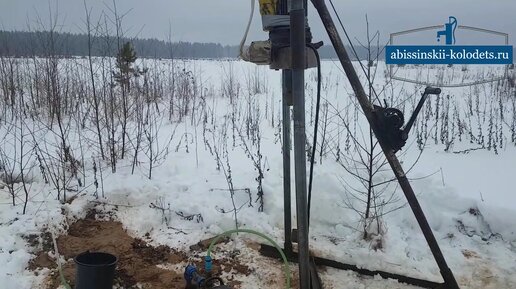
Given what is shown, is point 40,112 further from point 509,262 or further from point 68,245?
point 509,262

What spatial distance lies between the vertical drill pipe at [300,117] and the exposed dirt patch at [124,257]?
0.62 metres

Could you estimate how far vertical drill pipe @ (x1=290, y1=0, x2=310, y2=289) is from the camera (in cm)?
194

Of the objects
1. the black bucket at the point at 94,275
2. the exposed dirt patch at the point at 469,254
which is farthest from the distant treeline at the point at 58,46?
the black bucket at the point at 94,275

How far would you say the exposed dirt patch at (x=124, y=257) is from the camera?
8.38 feet

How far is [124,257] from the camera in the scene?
2.79 metres

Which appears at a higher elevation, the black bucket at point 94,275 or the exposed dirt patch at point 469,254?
the black bucket at point 94,275

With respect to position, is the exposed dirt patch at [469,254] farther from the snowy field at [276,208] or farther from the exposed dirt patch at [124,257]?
the exposed dirt patch at [124,257]

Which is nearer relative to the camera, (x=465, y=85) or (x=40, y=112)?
(x=40, y=112)

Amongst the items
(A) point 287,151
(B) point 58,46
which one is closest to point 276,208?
(A) point 287,151

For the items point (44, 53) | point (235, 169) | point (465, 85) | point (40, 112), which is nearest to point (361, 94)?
point (235, 169)

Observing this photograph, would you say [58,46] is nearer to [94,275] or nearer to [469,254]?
[94,275]

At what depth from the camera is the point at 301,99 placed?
2.05m

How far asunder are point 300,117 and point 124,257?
1.64 meters

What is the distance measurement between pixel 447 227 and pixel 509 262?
501 mm
